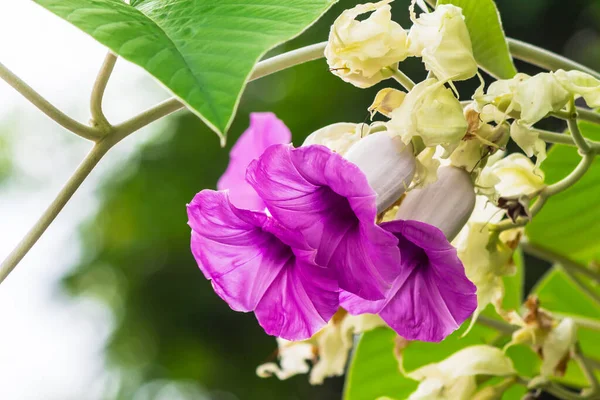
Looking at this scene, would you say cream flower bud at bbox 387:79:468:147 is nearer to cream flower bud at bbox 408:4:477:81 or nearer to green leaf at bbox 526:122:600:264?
cream flower bud at bbox 408:4:477:81

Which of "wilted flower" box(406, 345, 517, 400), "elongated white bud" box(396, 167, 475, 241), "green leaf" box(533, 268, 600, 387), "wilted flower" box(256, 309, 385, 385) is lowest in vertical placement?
"green leaf" box(533, 268, 600, 387)

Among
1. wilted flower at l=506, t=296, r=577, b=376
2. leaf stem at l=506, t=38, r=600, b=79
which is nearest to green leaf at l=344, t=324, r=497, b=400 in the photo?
wilted flower at l=506, t=296, r=577, b=376

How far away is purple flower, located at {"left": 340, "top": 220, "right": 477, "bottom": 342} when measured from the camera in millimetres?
235

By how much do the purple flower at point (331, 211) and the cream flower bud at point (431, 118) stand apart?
0.02 m

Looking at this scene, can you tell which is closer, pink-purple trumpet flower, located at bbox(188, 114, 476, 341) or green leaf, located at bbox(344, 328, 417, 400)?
pink-purple trumpet flower, located at bbox(188, 114, 476, 341)

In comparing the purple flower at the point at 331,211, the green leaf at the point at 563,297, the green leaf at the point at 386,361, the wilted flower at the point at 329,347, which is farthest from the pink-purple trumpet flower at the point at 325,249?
the green leaf at the point at 563,297

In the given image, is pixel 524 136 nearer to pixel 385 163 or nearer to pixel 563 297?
pixel 385 163

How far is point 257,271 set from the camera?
0.81ft

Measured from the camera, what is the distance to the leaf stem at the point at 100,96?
0.80ft

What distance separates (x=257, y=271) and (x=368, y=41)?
3.1 inches

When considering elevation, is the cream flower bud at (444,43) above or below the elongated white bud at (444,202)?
above

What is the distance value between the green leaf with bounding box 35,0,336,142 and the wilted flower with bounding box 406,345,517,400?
169 mm

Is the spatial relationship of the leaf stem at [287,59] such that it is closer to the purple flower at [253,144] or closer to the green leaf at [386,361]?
the purple flower at [253,144]

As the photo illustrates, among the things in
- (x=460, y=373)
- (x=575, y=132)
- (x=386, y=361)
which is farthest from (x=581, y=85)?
(x=386, y=361)
